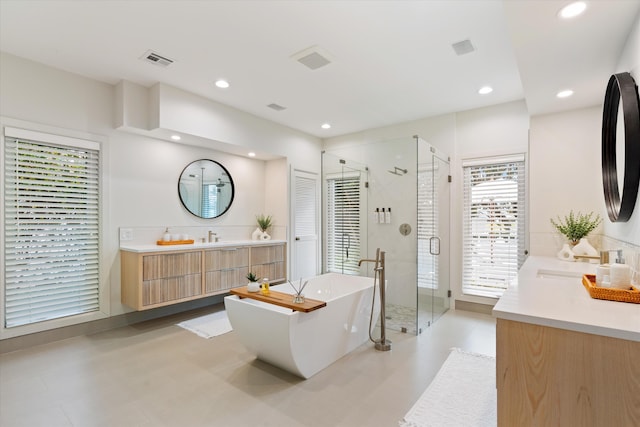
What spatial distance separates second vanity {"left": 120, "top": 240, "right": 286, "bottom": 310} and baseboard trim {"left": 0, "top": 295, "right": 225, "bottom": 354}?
287mm

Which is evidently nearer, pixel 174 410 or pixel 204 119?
pixel 174 410

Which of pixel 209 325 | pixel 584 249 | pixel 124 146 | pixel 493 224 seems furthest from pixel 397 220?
pixel 124 146

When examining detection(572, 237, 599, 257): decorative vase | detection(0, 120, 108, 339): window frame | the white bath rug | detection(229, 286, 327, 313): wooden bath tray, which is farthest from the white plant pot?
detection(0, 120, 108, 339): window frame

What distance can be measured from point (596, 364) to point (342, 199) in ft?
11.2

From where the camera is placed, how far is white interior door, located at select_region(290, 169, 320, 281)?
5.50 m

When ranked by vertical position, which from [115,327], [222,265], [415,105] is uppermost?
[415,105]

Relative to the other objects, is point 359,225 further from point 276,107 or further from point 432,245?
point 276,107

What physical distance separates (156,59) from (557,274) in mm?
4084

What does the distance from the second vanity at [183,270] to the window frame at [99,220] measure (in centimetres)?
20

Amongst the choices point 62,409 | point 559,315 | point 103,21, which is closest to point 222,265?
point 62,409

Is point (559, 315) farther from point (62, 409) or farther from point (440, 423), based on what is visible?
point (62, 409)

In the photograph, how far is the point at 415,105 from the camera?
14.2 feet

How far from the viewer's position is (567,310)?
4.20 ft

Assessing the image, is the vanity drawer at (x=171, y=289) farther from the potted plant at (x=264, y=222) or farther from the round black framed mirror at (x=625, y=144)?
the round black framed mirror at (x=625, y=144)
